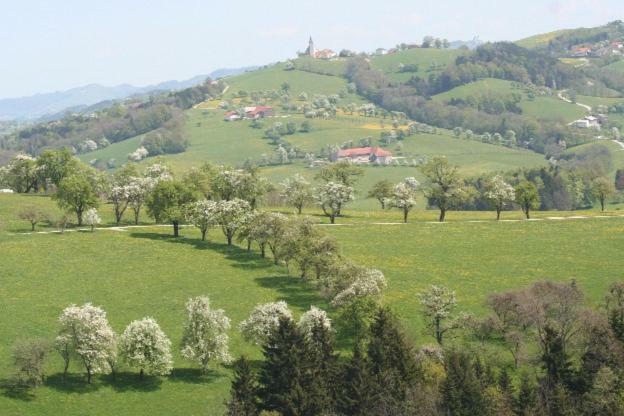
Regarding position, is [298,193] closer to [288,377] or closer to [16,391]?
[16,391]

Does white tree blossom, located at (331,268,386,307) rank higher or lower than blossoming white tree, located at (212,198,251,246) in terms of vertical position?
lower

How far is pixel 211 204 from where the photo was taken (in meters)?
98.9

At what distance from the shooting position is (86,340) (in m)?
60.7

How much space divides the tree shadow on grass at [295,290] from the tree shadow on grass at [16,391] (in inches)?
1142

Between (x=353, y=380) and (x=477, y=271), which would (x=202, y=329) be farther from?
(x=477, y=271)

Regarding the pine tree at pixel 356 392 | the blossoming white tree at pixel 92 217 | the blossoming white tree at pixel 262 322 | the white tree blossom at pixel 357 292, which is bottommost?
the pine tree at pixel 356 392

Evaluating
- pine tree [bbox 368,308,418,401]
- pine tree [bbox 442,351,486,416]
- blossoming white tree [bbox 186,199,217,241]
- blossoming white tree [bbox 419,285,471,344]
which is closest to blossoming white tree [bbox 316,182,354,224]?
blossoming white tree [bbox 186,199,217,241]

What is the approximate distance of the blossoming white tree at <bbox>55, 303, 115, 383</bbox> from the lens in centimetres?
6056

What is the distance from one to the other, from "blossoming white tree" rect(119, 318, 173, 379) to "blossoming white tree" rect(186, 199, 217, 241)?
3687cm

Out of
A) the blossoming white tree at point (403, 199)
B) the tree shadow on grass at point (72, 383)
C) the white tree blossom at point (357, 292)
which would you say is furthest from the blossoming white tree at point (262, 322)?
the blossoming white tree at point (403, 199)

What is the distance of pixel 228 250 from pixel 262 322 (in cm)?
3419

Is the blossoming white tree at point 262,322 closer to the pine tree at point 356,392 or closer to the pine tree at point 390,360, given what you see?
the pine tree at point 390,360

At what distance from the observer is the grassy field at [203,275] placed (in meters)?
59.7

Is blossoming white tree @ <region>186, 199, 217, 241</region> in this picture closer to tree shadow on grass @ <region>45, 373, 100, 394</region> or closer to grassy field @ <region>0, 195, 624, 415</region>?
grassy field @ <region>0, 195, 624, 415</region>
